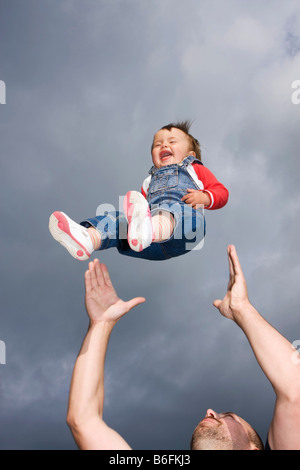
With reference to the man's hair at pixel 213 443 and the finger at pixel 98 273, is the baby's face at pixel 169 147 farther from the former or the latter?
the man's hair at pixel 213 443

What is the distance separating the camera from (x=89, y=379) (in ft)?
11.6

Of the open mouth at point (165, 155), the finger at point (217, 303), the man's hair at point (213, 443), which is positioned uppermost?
the open mouth at point (165, 155)

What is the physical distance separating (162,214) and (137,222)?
616 mm

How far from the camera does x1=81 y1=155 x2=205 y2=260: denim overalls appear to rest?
4016 millimetres

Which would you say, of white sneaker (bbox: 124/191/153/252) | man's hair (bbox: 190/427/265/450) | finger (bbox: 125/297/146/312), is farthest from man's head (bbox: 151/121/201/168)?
man's hair (bbox: 190/427/265/450)

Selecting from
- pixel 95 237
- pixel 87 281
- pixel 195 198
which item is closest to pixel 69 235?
pixel 95 237

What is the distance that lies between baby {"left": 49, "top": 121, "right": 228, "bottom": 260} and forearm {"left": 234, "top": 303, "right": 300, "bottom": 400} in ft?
3.71

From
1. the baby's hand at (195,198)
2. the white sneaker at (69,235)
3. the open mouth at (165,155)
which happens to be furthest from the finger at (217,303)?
the open mouth at (165,155)

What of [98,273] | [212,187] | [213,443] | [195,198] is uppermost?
[212,187]

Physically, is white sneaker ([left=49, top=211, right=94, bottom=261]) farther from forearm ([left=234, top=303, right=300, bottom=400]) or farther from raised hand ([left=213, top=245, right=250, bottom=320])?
forearm ([left=234, top=303, right=300, bottom=400])

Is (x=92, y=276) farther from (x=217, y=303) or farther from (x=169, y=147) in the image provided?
(x=169, y=147)

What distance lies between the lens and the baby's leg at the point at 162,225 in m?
3.77

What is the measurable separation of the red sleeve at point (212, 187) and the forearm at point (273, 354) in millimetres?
1482

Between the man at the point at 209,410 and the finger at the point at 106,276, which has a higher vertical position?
the finger at the point at 106,276
